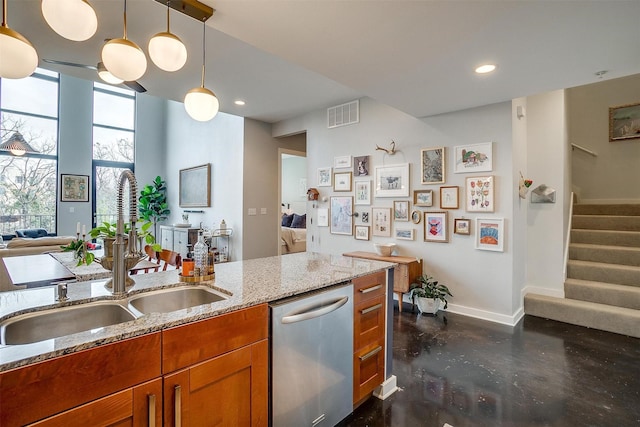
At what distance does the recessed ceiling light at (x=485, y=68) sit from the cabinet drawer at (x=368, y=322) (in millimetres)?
2009

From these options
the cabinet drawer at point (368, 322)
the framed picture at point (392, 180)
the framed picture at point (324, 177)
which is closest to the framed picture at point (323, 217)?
the framed picture at point (324, 177)

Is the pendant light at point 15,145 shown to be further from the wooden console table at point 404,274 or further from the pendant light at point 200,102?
the wooden console table at point 404,274

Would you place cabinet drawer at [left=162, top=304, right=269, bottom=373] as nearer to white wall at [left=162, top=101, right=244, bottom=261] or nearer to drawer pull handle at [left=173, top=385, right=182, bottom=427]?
drawer pull handle at [left=173, top=385, right=182, bottom=427]

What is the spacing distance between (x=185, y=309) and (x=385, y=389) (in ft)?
5.00

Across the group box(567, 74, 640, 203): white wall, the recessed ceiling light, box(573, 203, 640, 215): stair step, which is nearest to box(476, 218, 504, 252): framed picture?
the recessed ceiling light

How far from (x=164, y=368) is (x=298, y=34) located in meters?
2.04

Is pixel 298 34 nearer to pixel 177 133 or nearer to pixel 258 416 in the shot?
pixel 258 416

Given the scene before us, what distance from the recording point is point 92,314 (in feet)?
4.37

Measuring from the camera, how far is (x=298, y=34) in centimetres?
207

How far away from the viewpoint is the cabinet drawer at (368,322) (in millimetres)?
1840

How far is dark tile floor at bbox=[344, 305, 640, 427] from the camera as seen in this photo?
6.21 feet

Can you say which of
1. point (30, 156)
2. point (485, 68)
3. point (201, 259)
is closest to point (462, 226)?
point (485, 68)

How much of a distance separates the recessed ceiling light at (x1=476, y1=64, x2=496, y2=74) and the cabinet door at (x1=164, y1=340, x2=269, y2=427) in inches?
103

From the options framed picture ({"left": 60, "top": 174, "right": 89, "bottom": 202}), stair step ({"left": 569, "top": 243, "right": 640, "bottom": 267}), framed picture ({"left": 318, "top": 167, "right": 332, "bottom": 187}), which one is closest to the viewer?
stair step ({"left": 569, "top": 243, "right": 640, "bottom": 267})
